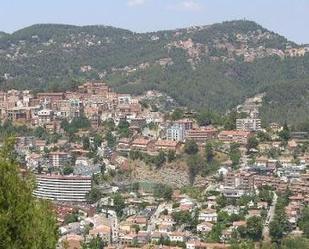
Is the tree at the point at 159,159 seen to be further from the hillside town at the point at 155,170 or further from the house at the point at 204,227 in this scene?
the house at the point at 204,227

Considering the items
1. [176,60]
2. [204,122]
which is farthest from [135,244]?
[176,60]

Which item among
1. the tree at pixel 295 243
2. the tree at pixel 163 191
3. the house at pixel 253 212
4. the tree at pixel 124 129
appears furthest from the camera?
the tree at pixel 124 129

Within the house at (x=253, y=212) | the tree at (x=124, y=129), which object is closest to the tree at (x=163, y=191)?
the house at (x=253, y=212)

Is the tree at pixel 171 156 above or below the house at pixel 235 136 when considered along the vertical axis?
below

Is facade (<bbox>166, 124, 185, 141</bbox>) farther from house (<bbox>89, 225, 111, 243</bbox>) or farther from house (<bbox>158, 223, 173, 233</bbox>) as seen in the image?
house (<bbox>89, 225, 111, 243</bbox>)

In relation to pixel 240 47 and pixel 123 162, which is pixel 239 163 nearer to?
pixel 123 162

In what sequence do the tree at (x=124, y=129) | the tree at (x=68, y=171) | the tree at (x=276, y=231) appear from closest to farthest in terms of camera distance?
the tree at (x=276, y=231) → the tree at (x=68, y=171) → the tree at (x=124, y=129)

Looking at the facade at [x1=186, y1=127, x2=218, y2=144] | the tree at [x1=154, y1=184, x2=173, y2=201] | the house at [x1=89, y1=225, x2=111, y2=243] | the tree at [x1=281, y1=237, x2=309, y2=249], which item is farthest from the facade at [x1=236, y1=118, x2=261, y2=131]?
the tree at [x1=281, y1=237, x2=309, y2=249]

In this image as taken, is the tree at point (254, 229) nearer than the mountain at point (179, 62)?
Yes

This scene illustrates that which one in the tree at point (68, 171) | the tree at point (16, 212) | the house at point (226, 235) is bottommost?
the house at point (226, 235)
